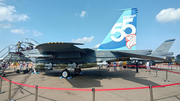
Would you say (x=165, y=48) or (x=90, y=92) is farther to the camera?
(x=165, y=48)

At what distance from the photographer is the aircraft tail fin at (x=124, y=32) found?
693 centimetres

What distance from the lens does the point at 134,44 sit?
6.89 m

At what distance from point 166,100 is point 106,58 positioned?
4.41 m

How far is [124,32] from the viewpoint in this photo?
23.2 feet

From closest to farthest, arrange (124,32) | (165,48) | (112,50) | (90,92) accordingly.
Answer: (90,92)
(124,32)
(112,50)
(165,48)

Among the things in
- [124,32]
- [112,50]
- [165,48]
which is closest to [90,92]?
[112,50]

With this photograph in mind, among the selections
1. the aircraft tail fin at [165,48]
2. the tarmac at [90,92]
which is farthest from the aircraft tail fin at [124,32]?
the aircraft tail fin at [165,48]

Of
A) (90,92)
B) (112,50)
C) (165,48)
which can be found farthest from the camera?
(165,48)

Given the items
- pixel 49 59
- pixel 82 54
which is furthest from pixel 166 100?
pixel 49 59

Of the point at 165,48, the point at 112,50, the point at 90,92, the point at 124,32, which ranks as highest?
the point at 124,32

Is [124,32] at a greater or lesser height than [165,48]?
greater

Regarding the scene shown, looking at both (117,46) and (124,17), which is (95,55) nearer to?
(117,46)

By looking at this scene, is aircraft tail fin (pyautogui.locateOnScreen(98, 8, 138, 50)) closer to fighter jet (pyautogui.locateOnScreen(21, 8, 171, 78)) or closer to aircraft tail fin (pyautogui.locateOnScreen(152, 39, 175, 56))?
fighter jet (pyautogui.locateOnScreen(21, 8, 171, 78))

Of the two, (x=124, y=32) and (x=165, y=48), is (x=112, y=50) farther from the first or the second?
(x=165, y=48)
